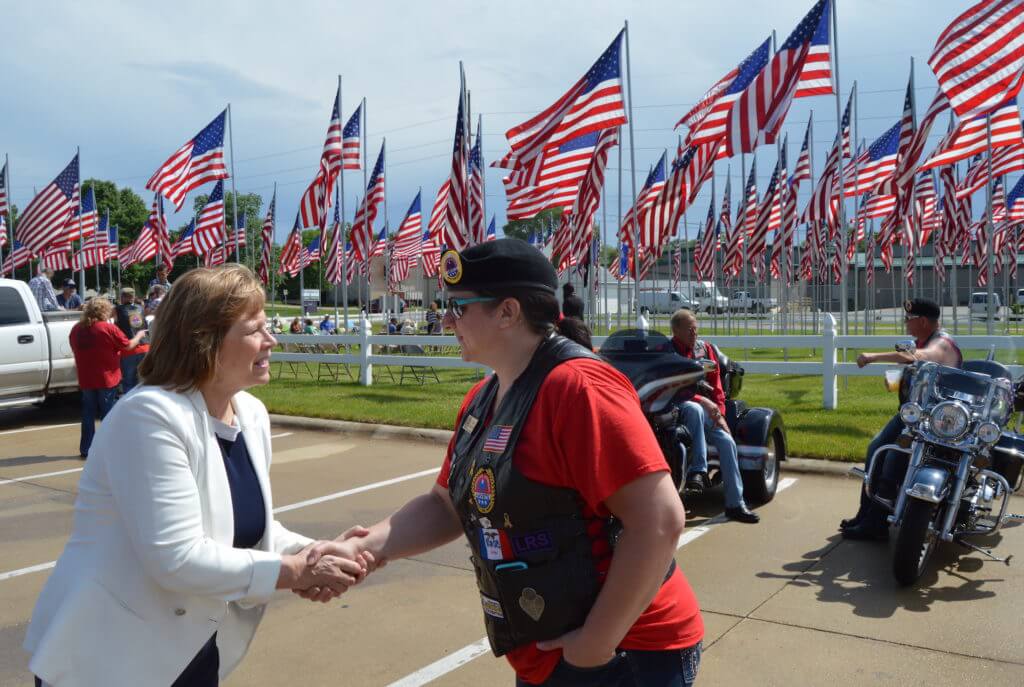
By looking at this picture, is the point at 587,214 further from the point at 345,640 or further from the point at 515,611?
the point at 515,611

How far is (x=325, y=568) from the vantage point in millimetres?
2598

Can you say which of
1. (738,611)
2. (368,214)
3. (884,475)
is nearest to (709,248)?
(368,214)

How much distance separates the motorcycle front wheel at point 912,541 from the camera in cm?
545

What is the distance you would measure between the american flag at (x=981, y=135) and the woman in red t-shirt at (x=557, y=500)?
13.5m

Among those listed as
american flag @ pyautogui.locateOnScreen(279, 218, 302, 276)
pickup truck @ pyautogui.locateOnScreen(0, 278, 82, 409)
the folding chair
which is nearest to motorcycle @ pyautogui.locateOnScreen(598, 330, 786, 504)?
pickup truck @ pyautogui.locateOnScreen(0, 278, 82, 409)

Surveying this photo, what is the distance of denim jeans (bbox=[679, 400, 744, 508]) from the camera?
730 cm

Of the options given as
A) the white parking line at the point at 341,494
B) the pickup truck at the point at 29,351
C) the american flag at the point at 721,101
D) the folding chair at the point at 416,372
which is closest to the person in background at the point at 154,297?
the pickup truck at the point at 29,351

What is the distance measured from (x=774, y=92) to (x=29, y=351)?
11.6 meters

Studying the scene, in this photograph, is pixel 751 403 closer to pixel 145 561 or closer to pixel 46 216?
pixel 145 561

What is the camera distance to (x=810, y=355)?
26750 mm

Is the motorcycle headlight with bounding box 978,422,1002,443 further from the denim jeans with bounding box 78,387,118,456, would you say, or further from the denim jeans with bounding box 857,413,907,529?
the denim jeans with bounding box 78,387,118,456

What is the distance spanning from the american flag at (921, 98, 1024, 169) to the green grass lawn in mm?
3876

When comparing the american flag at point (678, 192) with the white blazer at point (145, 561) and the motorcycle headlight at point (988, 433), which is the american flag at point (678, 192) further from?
the white blazer at point (145, 561)

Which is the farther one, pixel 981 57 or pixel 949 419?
pixel 981 57
